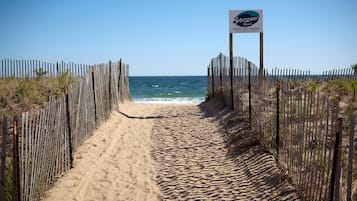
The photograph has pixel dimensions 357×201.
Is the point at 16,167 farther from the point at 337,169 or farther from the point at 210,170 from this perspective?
the point at 337,169

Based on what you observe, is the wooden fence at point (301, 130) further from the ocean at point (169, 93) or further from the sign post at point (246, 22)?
the ocean at point (169, 93)

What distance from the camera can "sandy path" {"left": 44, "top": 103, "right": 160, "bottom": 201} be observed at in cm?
603

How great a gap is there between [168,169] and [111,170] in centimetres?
121

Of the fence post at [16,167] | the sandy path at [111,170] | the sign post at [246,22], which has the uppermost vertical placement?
the sign post at [246,22]

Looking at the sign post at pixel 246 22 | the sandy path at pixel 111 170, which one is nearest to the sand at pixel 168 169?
the sandy path at pixel 111 170

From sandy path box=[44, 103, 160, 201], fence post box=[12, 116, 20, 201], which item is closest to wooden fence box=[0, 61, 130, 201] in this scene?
fence post box=[12, 116, 20, 201]

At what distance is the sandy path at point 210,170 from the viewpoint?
5886 mm

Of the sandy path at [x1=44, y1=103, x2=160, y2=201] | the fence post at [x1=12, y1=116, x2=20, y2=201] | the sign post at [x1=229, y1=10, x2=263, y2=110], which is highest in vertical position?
the sign post at [x1=229, y1=10, x2=263, y2=110]

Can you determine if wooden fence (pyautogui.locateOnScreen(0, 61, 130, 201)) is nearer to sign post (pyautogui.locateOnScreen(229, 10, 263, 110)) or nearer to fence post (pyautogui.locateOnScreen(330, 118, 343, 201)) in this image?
fence post (pyautogui.locateOnScreen(330, 118, 343, 201))

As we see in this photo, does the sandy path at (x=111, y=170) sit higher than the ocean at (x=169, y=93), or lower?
lower

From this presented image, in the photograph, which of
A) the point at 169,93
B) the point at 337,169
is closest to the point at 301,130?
the point at 337,169

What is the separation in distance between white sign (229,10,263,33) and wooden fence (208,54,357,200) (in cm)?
161

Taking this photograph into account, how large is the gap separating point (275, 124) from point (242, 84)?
3515 mm

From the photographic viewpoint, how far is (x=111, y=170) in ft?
23.8
